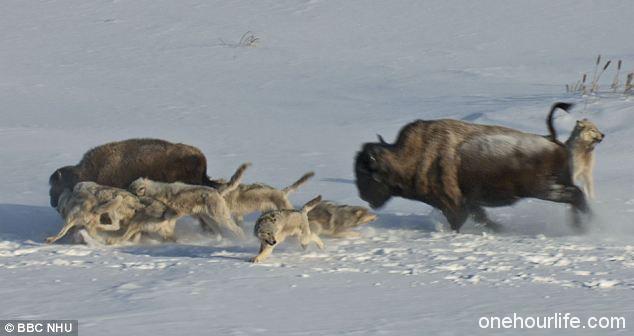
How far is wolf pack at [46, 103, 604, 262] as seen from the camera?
424 inches

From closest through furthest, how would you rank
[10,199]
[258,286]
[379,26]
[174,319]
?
[174,319] < [258,286] < [10,199] < [379,26]

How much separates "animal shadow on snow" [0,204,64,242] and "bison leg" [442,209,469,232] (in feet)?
11.8

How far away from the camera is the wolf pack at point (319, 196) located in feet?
35.3

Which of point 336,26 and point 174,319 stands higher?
point 336,26

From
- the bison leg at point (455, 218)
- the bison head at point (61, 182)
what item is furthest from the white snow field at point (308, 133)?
the bison head at point (61, 182)

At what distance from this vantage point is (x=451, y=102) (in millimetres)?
18203

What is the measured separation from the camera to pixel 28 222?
11.9 meters

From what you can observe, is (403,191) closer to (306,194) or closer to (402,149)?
(402,149)

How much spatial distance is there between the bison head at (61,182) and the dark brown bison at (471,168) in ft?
9.47

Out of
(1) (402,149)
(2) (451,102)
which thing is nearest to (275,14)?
(2) (451,102)

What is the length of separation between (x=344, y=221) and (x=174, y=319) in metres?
3.54

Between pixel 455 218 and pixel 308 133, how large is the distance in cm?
576

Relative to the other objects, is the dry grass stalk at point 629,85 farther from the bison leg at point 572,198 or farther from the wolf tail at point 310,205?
the wolf tail at point 310,205

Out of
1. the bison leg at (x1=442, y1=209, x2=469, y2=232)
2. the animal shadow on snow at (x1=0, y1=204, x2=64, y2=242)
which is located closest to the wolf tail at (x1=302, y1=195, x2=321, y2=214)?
the bison leg at (x1=442, y1=209, x2=469, y2=232)
